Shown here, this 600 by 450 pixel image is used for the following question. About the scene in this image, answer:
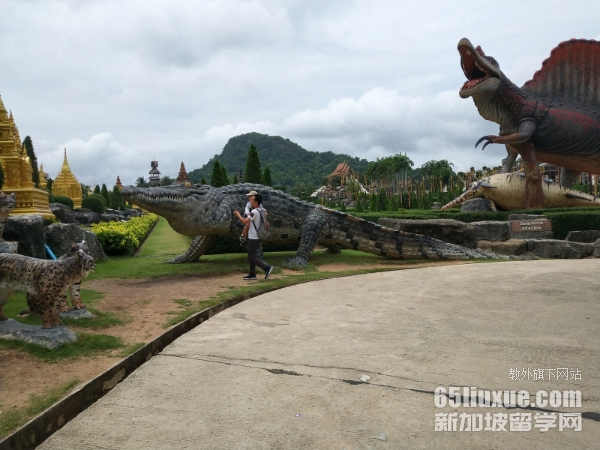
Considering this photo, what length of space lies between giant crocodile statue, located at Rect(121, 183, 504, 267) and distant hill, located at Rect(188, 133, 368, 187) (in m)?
80.6

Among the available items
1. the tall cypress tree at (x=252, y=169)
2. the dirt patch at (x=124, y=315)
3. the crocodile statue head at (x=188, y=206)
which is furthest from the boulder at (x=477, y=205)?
the crocodile statue head at (x=188, y=206)

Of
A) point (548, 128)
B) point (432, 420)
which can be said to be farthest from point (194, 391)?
point (548, 128)

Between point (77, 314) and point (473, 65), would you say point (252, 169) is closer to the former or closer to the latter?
point (473, 65)

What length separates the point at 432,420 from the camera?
2203 mm

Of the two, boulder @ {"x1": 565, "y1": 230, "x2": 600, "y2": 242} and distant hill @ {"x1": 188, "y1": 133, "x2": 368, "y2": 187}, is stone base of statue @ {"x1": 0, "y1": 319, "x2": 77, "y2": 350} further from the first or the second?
distant hill @ {"x1": 188, "y1": 133, "x2": 368, "y2": 187}

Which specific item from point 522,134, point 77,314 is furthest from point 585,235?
point 77,314

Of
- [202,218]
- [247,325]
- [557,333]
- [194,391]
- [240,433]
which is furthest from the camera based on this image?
[202,218]

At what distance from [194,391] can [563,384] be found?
2204mm

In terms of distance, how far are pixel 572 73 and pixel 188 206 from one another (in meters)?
13.5

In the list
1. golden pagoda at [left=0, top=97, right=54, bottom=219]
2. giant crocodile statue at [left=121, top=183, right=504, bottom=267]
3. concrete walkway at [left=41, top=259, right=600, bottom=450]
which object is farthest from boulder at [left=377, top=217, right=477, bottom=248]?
golden pagoda at [left=0, top=97, right=54, bottom=219]

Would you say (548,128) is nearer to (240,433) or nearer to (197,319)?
(197,319)

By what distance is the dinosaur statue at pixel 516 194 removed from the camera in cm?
1473

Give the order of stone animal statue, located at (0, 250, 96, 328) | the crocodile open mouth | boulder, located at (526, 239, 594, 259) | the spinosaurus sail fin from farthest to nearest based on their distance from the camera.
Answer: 1. the spinosaurus sail fin
2. the crocodile open mouth
3. boulder, located at (526, 239, 594, 259)
4. stone animal statue, located at (0, 250, 96, 328)

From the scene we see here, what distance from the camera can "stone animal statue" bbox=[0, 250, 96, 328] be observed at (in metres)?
3.21
